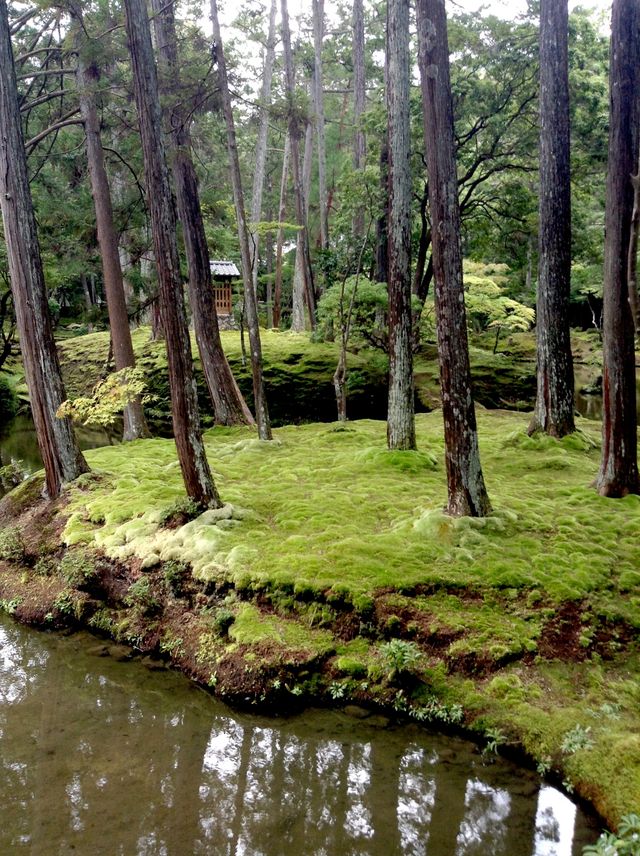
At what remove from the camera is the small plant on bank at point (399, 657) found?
15.9 ft

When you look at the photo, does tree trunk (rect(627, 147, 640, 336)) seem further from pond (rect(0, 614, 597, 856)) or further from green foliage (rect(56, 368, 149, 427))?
green foliage (rect(56, 368, 149, 427))

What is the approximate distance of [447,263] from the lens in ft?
19.8

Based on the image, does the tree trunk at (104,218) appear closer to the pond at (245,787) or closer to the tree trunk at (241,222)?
the tree trunk at (241,222)

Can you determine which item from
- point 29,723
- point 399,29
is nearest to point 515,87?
point 399,29

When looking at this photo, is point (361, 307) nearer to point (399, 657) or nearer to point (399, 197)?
point (399, 197)

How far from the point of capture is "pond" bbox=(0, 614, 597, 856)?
139 inches

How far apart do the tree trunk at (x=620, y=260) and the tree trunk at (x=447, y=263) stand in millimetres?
1909

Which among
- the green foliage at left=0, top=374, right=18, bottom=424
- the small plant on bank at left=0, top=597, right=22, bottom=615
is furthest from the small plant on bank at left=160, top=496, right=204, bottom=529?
the green foliage at left=0, top=374, right=18, bottom=424

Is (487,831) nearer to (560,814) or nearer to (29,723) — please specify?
(560,814)

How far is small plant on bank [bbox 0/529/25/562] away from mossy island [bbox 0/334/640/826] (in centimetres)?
3

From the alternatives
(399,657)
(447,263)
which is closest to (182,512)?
(399,657)

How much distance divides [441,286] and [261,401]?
5167mm

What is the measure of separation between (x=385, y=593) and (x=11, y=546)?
545 centimetres

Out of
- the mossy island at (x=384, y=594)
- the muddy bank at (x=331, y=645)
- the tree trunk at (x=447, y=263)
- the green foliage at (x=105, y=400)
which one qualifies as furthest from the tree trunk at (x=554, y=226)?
the green foliage at (x=105, y=400)
